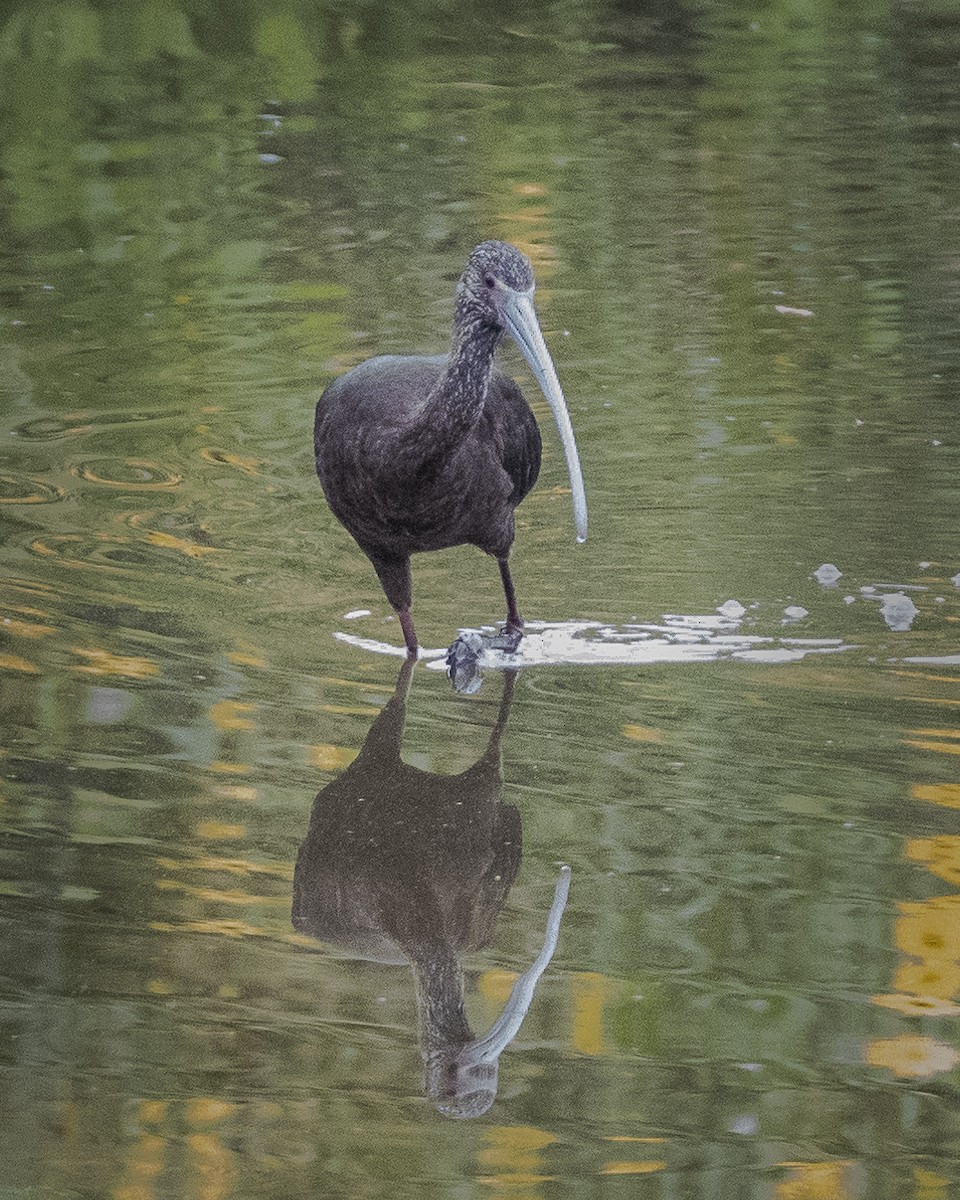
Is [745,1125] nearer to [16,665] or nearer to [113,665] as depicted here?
[113,665]

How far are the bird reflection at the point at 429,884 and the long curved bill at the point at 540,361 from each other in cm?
69

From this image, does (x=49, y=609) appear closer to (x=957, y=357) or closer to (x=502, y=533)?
(x=502, y=533)

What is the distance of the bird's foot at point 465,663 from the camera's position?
6.31 metres

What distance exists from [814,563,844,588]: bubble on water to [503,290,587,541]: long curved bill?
1.34 m

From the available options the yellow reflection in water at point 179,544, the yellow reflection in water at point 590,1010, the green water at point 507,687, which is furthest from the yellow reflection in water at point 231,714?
the yellow reflection in water at point 590,1010

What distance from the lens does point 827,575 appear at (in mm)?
7059

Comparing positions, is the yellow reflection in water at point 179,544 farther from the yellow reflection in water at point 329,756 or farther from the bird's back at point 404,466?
the yellow reflection in water at point 329,756

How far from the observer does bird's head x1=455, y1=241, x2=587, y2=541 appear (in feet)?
A: 19.1

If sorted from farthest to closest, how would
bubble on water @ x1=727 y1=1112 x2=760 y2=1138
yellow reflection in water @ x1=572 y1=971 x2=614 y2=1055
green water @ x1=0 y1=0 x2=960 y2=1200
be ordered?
1. yellow reflection in water @ x1=572 y1=971 x2=614 y2=1055
2. green water @ x1=0 y1=0 x2=960 y2=1200
3. bubble on water @ x1=727 y1=1112 x2=760 y2=1138

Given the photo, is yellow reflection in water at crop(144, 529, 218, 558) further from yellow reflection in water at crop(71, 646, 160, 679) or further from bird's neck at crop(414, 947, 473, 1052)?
bird's neck at crop(414, 947, 473, 1052)

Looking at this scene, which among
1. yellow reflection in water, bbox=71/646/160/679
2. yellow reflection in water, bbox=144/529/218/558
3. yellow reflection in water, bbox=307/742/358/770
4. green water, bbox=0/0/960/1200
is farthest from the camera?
yellow reflection in water, bbox=144/529/218/558

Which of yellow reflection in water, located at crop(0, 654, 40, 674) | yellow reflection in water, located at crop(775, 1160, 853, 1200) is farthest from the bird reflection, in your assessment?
yellow reflection in water, located at crop(0, 654, 40, 674)

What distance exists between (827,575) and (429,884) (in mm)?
2522

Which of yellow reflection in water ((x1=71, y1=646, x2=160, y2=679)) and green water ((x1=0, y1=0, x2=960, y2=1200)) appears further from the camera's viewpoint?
yellow reflection in water ((x1=71, y1=646, x2=160, y2=679))
